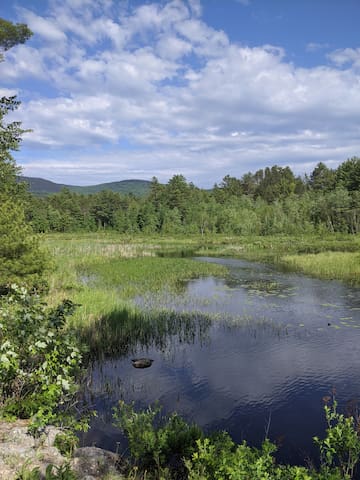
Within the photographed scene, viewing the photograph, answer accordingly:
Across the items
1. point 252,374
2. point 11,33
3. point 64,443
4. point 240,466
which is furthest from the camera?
point 11,33

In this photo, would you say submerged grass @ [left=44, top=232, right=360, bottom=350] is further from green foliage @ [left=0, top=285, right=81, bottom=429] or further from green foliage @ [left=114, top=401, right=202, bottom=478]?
green foliage @ [left=114, top=401, right=202, bottom=478]

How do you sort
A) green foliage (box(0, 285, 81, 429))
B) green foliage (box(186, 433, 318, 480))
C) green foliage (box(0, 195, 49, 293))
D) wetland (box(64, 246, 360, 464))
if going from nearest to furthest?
green foliage (box(186, 433, 318, 480))
green foliage (box(0, 285, 81, 429))
wetland (box(64, 246, 360, 464))
green foliage (box(0, 195, 49, 293))

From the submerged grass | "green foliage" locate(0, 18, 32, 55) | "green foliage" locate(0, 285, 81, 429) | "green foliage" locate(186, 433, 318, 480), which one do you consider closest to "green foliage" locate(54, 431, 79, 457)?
"green foliage" locate(0, 285, 81, 429)

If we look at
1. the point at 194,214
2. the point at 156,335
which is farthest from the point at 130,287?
the point at 194,214

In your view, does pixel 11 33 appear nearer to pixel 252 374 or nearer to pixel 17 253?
pixel 17 253

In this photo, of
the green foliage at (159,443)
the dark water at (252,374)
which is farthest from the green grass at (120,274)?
the green foliage at (159,443)

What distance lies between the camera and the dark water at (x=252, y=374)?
9.02 metres

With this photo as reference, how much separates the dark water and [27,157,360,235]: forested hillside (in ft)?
172

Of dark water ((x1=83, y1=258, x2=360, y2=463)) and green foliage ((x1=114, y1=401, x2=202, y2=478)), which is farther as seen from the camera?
dark water ((x1=83, y1=258, x2=360, y2=463))

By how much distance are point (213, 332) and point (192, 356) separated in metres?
2.71

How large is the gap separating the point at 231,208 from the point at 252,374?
279 feet

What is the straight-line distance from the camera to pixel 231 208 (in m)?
95.3

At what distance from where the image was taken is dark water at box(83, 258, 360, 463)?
902 centimetres

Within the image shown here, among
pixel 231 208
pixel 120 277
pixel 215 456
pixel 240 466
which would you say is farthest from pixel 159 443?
pixel 231 208
